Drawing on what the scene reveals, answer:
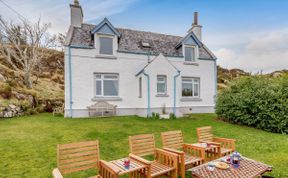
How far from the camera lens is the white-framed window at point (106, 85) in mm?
14984

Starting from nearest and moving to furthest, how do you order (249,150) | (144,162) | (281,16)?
(144,162), (249,150), (281,16)

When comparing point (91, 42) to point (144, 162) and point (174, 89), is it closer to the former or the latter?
point (174, 89)

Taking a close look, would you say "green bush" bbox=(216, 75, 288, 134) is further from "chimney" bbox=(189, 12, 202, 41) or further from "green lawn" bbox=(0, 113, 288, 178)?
"chimney" bbox=(189, 12, 202, 41)

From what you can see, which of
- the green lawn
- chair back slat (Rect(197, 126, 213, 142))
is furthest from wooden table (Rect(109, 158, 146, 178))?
chair back slat (Rect(197, 126, 213, 142))

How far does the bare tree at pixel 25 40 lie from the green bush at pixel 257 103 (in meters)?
20.2

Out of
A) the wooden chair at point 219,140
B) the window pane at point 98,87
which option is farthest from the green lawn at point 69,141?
the window pane at point 98,87

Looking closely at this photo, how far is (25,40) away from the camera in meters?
21.5

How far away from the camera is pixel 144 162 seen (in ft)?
12.0

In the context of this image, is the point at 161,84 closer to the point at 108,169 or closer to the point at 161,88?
the point at 161,88

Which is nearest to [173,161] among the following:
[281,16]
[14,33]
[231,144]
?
[231,144]

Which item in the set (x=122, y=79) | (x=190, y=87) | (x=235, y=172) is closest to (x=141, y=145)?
(x=235, y=172)

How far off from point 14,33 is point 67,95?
1349cm

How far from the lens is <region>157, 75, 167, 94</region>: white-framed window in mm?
15172

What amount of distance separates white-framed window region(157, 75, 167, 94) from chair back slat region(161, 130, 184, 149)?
9.80 meters
